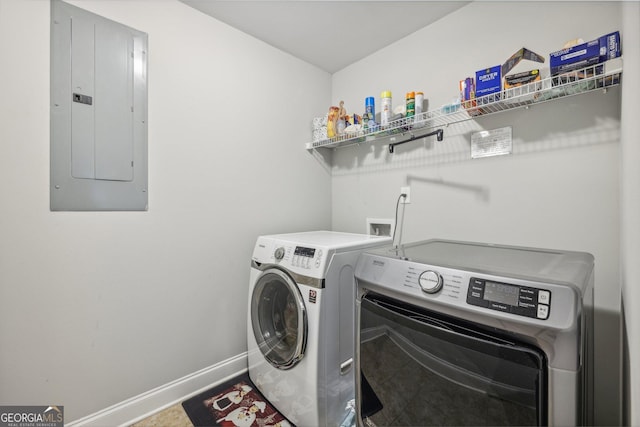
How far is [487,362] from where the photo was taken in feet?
2.45

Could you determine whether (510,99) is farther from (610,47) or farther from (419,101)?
(419,101)

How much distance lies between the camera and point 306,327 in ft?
4.42

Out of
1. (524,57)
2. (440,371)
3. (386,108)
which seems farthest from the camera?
(386,108)

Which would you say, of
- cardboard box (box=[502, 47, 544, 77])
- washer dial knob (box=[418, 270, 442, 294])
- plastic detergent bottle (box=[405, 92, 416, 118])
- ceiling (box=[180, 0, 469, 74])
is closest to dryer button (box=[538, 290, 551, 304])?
washer dial knob (box=[418, 270, 442, 294])

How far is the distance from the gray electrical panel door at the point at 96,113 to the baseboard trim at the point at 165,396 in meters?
1.07

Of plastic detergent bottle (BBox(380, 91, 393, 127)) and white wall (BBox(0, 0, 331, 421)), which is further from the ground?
plastic detergent bottle (BBox(380, 91, 393, 127))

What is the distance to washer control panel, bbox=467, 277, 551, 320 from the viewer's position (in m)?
0.67

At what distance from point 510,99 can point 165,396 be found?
97.4 inches

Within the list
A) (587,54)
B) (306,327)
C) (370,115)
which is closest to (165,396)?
(306,327)

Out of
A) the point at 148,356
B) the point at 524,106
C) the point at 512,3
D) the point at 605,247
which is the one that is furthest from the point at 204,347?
the point at 512,3

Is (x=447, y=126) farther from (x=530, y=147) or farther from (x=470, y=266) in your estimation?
(x=470, y=266)

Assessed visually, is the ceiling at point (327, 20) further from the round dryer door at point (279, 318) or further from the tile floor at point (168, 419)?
the tile floor at point (168, 419)

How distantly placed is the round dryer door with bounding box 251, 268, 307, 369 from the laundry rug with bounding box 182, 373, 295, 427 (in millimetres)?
290

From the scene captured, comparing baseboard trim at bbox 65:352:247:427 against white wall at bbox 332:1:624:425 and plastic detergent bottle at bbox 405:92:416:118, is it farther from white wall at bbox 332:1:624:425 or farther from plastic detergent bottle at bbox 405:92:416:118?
plastic detergent bottle at bbox 405:92:416:118
